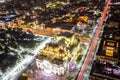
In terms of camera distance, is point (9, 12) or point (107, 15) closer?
point (107, 15)

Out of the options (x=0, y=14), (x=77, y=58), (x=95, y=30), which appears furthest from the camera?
(x=0, y=14)

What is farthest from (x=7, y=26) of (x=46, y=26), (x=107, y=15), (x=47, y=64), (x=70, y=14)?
(x=107, y=15)

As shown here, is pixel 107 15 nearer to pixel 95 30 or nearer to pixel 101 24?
pixel 101 24

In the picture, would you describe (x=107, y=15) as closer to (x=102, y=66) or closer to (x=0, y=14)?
(x=102, y=66)

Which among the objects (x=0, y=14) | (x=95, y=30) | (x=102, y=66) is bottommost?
(x=102, y=66)

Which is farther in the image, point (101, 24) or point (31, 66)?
point (101, 24)

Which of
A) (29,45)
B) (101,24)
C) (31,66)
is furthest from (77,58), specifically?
(101,24)

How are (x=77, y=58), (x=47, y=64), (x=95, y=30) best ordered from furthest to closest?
1. (x=95, y=30)
2. (x=77, y=58)
3. (x=47, y=64)

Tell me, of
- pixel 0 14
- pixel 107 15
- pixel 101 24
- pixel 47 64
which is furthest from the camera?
pixel 0 14

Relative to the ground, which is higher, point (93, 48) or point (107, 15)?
point (107, 15)
